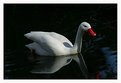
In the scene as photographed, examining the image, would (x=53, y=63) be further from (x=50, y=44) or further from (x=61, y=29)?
(x=61, y=29)

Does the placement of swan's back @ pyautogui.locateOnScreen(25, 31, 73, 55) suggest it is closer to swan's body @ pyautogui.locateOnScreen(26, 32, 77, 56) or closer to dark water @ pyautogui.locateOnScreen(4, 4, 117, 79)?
swan's body @ pyautogui.locateOnScreen(26, 32, 77, 56)

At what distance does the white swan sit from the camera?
10.8 m

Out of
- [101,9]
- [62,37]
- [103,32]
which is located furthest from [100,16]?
[62,37]

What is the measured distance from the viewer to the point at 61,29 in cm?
1234

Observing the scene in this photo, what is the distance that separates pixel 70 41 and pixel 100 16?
7.19 ft

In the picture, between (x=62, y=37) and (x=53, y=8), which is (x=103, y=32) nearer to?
(x=62, y=37)

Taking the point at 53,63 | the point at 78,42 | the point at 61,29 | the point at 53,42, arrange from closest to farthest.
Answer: the point at 53,63, the point at 53,42, the point at 78,42, the point at 61,29

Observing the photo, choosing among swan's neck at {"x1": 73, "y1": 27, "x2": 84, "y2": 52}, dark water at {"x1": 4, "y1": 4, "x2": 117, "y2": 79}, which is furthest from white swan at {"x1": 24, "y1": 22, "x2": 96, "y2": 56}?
dark water at {"x1": 4, "y1": 4, "x2": 117, "y2": 79}

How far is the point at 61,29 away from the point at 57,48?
1638mm

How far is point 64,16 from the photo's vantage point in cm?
1384

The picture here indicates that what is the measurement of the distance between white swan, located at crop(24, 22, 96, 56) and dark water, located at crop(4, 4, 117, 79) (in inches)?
9.4

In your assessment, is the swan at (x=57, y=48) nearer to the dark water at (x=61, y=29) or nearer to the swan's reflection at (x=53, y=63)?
the swan's reflection at (x=53, y=63)

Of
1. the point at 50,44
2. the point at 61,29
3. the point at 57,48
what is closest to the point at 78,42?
the point at 57,48

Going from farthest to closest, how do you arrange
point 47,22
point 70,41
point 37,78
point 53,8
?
point 53,8 < point 47,22 < point 70,41 < point 37,78
